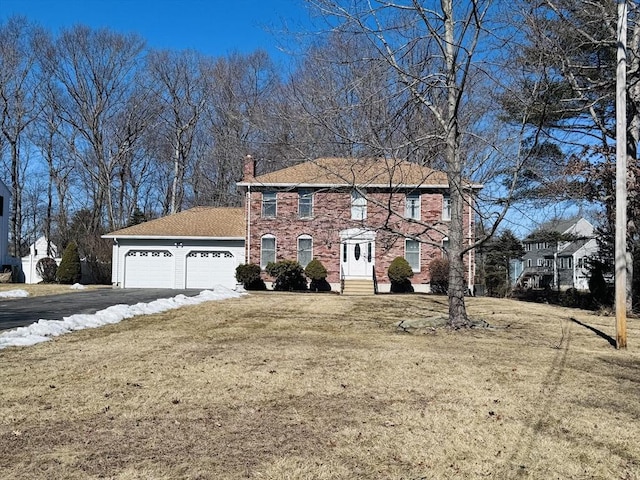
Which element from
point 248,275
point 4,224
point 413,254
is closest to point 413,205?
point 413,254

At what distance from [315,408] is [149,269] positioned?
71.2 ft

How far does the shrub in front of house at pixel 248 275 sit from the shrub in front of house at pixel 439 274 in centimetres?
723

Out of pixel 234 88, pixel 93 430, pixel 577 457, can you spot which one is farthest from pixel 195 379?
pixel 234 88

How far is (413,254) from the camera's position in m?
24.0

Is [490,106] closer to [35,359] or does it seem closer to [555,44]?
[555,44]

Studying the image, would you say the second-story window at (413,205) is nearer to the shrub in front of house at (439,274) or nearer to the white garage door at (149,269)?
the shrub in front of house at (439,274)

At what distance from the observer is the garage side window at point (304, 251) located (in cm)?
2419

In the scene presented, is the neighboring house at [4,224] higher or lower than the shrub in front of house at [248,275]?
higher

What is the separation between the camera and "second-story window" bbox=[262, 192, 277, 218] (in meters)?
24.3

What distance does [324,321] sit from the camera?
12312 mm

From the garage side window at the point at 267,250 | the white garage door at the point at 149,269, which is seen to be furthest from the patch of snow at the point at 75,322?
the white garage door at the point at 149,269

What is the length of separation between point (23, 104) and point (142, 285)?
17974mm

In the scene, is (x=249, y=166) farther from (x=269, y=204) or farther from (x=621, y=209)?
(x=621, y=209)

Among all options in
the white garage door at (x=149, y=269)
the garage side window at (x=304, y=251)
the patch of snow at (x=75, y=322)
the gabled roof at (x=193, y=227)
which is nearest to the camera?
the patch of snow at (x=75, y=322)
